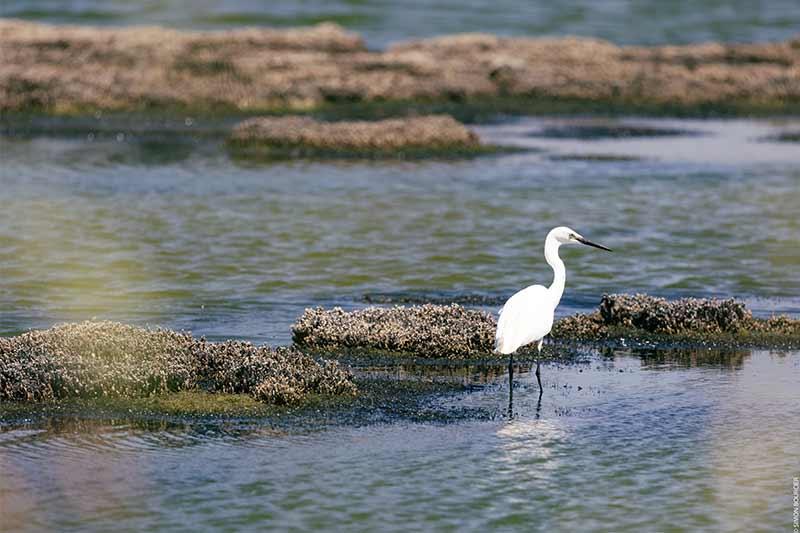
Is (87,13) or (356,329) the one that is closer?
(356,329)

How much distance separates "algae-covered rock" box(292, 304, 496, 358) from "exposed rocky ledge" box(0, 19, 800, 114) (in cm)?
3291

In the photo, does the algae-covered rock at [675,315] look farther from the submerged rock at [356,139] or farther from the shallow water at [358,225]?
the submerged rock at [356,139]

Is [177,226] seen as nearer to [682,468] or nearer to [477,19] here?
[682,468]

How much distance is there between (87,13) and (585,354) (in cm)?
7269

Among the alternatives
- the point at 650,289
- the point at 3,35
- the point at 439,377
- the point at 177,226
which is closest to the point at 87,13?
the point at 3,35

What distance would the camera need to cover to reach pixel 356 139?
135 feet

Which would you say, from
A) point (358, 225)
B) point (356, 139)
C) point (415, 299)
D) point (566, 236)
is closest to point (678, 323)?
point (566, 236)

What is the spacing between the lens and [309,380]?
15.3 m

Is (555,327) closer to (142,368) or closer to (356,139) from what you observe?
(142,368)

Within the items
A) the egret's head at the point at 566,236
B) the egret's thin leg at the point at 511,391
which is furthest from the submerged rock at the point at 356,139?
the egret's thin leg at the point at 511,391

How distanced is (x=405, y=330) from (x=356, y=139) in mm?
23940

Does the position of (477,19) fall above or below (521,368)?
above

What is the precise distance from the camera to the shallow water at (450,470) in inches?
468

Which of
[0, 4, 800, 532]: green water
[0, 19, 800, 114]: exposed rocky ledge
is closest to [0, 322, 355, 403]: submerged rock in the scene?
[0, 4, 800, 532]: green water
